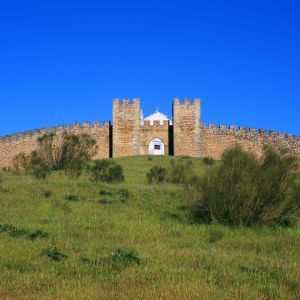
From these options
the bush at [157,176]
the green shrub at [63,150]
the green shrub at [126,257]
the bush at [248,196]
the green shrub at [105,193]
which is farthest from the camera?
the green shrub at [63,150]

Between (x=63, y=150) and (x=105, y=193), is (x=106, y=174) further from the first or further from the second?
(x=63, y=150)

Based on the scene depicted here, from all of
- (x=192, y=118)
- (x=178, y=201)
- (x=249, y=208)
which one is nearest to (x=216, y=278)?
(x=249, y=208)

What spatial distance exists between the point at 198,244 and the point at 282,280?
1.97 meters

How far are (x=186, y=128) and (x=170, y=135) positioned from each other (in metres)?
1.25

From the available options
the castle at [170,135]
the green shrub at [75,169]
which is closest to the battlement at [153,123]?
the castle at [170,135]

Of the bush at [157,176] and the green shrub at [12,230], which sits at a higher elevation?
the bush at [157,176]

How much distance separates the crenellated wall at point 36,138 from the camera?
3347cm

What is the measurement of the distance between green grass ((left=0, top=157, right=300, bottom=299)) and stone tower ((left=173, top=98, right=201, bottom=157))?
72.9 ft

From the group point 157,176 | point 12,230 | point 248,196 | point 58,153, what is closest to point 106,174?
point 157,176

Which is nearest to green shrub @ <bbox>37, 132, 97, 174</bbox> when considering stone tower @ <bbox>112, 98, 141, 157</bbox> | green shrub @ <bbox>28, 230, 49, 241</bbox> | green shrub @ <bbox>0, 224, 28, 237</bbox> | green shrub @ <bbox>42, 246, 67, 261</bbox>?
stone tower @ <bbox>112, 98, 141, 157</bbox>

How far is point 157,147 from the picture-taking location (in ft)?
110

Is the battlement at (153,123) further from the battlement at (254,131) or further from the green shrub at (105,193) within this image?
the green shrub at (105,193)

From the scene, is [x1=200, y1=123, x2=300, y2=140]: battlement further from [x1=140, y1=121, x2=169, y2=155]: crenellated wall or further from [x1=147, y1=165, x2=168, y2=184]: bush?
[x1=147, y1=165, x2=168, y2=184]: bush

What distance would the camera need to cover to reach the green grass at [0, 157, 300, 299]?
15.6 feet
